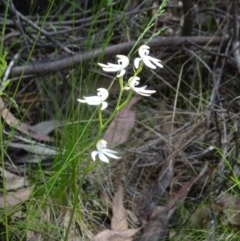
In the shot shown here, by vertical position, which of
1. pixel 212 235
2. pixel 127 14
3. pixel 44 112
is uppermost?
pixel 127 14

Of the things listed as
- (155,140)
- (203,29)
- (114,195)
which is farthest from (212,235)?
(203,29)

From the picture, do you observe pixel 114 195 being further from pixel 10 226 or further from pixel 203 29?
pixel 203 29

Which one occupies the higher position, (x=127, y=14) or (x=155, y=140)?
(x=127, y=14)

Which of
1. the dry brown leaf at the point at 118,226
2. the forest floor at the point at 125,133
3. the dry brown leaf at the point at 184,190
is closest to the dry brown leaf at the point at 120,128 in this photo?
the forest floor at the point at 125,133

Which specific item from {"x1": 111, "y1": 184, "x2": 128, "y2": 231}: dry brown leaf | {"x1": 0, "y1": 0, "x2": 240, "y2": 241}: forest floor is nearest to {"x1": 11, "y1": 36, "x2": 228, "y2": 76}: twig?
{"x1": 0, "y1": 0, "x2": 240, "y2": 241}: forest floor

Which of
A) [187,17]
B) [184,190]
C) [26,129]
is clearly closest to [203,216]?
[184,190]

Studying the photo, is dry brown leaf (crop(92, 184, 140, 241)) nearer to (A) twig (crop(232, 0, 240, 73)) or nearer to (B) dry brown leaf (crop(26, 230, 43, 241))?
(B) dry brown leaf (crop(26, 230, 43, 241))
